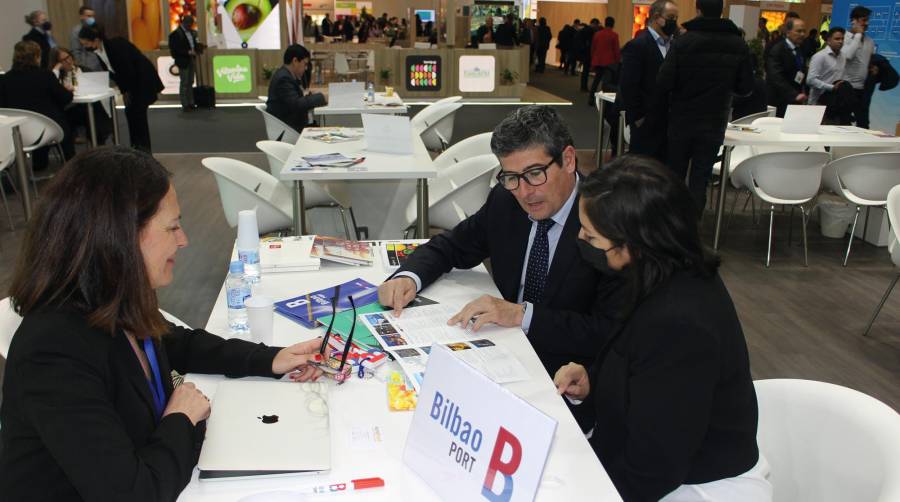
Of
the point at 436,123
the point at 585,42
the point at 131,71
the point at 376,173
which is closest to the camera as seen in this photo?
the point at 376,173

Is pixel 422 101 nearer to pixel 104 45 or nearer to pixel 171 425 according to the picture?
pixel 104 45

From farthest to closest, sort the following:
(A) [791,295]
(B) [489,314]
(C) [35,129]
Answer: (C) [35,129]
(A) [791,295]
(B) [489,314]

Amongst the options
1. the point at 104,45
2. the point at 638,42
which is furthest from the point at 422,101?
the point at 638,42

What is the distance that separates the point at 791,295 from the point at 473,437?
12.8 ft

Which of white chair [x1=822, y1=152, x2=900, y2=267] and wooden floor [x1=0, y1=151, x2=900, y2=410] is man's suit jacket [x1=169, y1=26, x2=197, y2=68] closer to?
wooden floor [x1=0, y1=151, x2=900, y2=410]

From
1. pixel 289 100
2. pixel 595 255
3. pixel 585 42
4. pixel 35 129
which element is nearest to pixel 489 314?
pixel 595 255

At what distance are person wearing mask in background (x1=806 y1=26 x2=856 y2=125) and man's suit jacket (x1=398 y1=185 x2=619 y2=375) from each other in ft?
21.6

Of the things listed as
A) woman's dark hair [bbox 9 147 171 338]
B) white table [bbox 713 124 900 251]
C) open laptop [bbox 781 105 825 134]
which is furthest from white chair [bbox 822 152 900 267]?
woman's dark hair [bbox 9 147 171 338]

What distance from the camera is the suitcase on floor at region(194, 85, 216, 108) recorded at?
12016 mm

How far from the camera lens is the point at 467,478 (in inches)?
49.7

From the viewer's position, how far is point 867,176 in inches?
198

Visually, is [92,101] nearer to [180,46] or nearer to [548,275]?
[180,46]

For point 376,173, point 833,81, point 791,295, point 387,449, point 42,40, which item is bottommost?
point 791,295

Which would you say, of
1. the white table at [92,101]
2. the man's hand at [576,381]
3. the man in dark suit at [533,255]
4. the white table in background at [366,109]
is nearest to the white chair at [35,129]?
the white table at [92,101]
